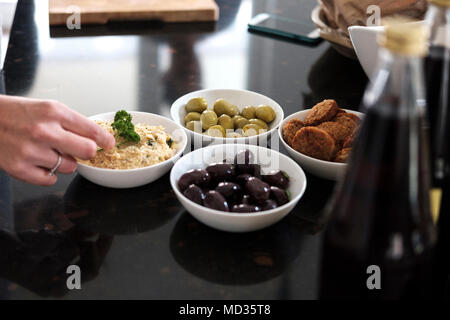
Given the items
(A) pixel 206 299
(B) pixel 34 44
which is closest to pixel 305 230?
(A) pixel 206 299

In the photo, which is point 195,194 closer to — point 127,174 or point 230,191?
point 230,191

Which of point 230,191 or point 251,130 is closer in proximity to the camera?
point 230,191

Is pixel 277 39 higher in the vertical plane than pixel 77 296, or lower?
higher

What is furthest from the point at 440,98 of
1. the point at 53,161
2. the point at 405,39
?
the point at 53,161

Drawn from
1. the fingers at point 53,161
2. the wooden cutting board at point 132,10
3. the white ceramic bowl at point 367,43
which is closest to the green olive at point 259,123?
the white ceramic bowl at point 367,43

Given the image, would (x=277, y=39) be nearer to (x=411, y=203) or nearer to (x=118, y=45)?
(x=118, y=45)

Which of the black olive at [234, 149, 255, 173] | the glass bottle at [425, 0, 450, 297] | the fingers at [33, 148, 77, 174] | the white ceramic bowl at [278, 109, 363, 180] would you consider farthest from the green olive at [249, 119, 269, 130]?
the glass bottle at [425, 0, 450, 297]

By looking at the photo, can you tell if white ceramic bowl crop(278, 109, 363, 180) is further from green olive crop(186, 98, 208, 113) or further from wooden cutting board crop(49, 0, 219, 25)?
wooden cutting board crop(49, 0, 219, 25)
